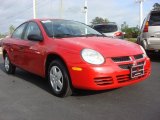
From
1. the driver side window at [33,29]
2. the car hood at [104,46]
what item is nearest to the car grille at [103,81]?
the car hood at [104,46]

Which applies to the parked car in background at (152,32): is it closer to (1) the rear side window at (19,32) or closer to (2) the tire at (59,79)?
(1) the rear side window at (19,32)

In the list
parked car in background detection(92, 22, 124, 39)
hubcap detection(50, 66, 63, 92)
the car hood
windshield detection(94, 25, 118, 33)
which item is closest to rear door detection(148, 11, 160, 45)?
the car hood

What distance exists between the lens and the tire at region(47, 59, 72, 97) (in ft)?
18.3

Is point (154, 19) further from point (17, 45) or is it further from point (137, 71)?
point (137, 71)

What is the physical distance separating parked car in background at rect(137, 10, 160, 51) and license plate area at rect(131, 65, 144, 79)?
420 cm

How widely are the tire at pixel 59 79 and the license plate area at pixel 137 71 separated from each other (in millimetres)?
1098

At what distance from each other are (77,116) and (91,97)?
3.46ft

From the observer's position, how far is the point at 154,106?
16.5ft

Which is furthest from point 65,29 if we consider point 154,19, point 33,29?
point 154,19

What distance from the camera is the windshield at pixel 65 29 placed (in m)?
6.44

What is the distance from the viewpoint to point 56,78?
5867 millimetres

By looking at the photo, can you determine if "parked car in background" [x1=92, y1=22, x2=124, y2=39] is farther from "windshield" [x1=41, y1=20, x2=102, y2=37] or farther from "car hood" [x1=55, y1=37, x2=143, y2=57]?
"car hood" [x1=55, y1=37, x2=143, y2=57]

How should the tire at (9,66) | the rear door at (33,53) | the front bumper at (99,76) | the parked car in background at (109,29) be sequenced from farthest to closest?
the parked car in background at (109,29)
the tire at (9,66)
the rear door at (33,53)
the front bumper at (99,76)

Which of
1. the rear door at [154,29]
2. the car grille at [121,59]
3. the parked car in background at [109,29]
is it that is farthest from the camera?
the parked car in background at [109,29]
